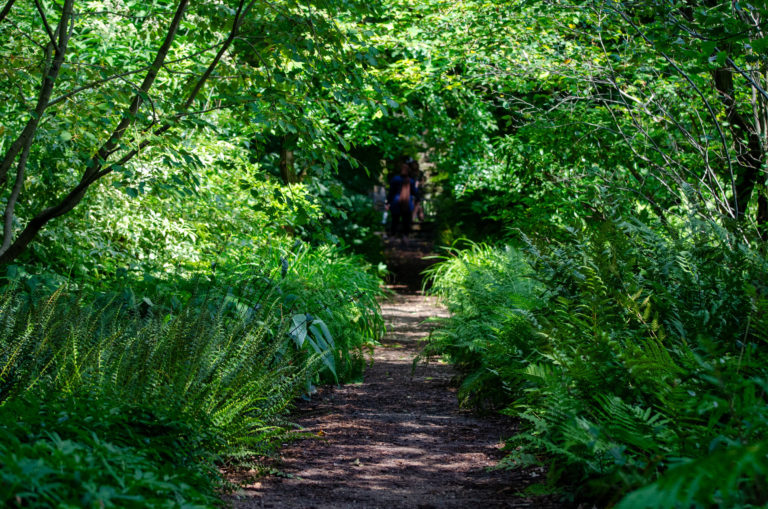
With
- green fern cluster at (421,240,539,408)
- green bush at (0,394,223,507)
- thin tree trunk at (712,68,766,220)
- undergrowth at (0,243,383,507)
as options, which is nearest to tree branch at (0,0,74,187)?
undergrowth at (0,243,383,507)

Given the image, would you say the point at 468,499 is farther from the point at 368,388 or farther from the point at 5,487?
the point at 368,388

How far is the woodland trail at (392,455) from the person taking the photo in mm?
3455

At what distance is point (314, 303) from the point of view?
20.4 feet

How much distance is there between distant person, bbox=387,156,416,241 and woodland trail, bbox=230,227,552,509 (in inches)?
390

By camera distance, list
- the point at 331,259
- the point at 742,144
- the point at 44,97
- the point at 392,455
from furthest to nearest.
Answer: the point at 331,259
the point at 742,144
the point at 44,97
the point at 392,455

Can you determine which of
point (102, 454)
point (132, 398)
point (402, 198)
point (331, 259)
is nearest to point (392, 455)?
point (132, 398)

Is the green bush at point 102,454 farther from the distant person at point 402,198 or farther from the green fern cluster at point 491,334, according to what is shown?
the distant person at point 402,198

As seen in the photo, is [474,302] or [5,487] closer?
[5,487]

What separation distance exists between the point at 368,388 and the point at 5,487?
15.4 feet

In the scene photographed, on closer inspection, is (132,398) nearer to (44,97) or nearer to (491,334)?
(44,97)

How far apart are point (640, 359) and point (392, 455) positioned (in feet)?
6.24

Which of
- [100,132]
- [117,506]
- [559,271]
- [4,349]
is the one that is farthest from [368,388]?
[117,506]

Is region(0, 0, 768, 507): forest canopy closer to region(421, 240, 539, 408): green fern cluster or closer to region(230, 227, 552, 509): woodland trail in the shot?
region(421, 240, 539, 408): green fern cluster

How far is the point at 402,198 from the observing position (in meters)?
17.1
